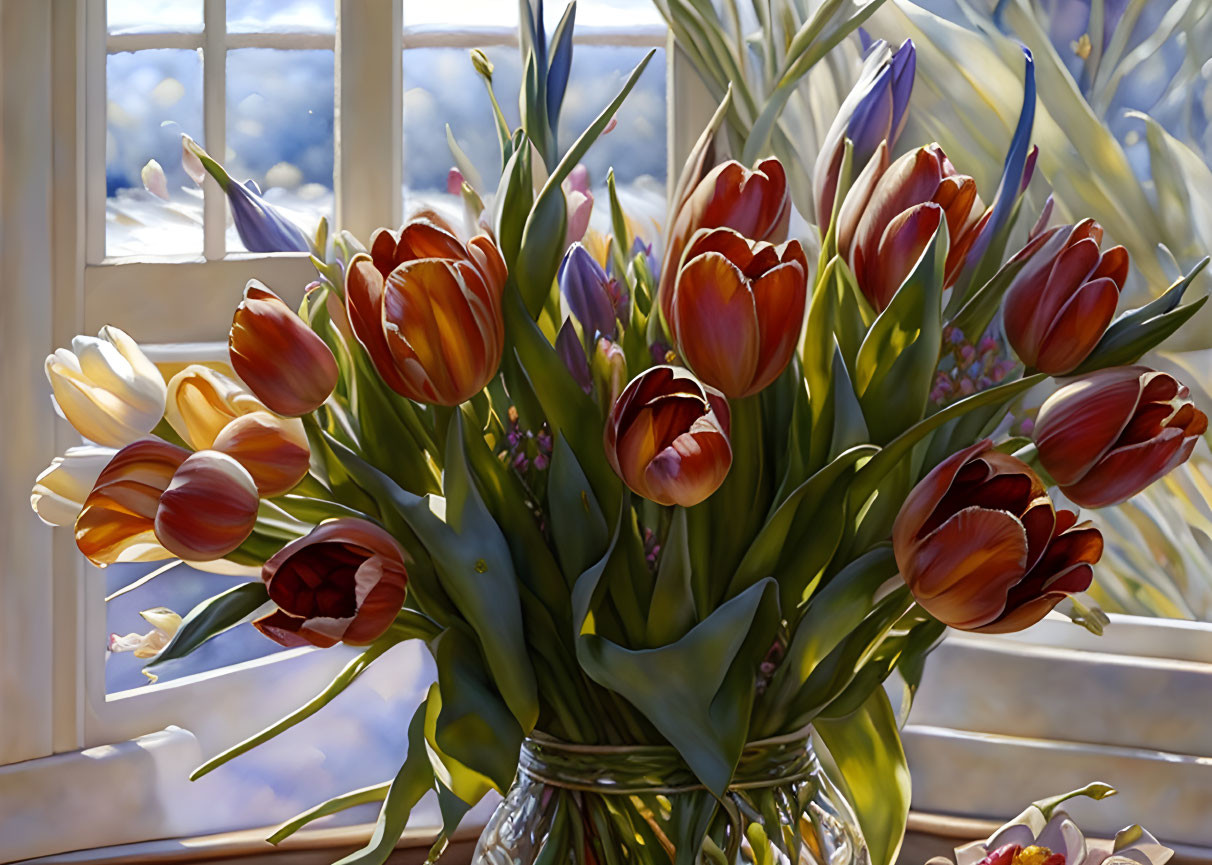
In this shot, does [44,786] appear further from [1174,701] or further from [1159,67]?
[1159,67]

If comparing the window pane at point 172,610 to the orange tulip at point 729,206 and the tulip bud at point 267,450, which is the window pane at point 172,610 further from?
the orange tulip at point 729,206

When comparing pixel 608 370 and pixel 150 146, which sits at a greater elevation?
pixel 150 146

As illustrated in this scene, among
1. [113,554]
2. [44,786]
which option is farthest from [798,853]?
[44,786]

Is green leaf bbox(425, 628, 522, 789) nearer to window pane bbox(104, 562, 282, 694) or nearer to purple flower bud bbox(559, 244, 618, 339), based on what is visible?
purple flower bud bbox(559, 244, 618, 339)

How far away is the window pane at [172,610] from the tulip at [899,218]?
0.67 meters

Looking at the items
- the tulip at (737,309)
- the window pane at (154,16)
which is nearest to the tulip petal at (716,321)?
the tulip at (737,309)

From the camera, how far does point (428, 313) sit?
434 millimetres

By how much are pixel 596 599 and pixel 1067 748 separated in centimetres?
60

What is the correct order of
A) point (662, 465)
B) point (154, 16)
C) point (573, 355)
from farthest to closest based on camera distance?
1. point (154, 16)
2. point (573, 355)
3. point (662, 465)

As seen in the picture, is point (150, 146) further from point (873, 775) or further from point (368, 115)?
point (873, 775)

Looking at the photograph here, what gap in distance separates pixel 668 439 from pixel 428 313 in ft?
0.32

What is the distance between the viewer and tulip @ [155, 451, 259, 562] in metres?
0.43

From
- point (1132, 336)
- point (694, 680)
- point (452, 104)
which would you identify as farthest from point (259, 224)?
point (452, 104)

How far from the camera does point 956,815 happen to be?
948 millimetres
